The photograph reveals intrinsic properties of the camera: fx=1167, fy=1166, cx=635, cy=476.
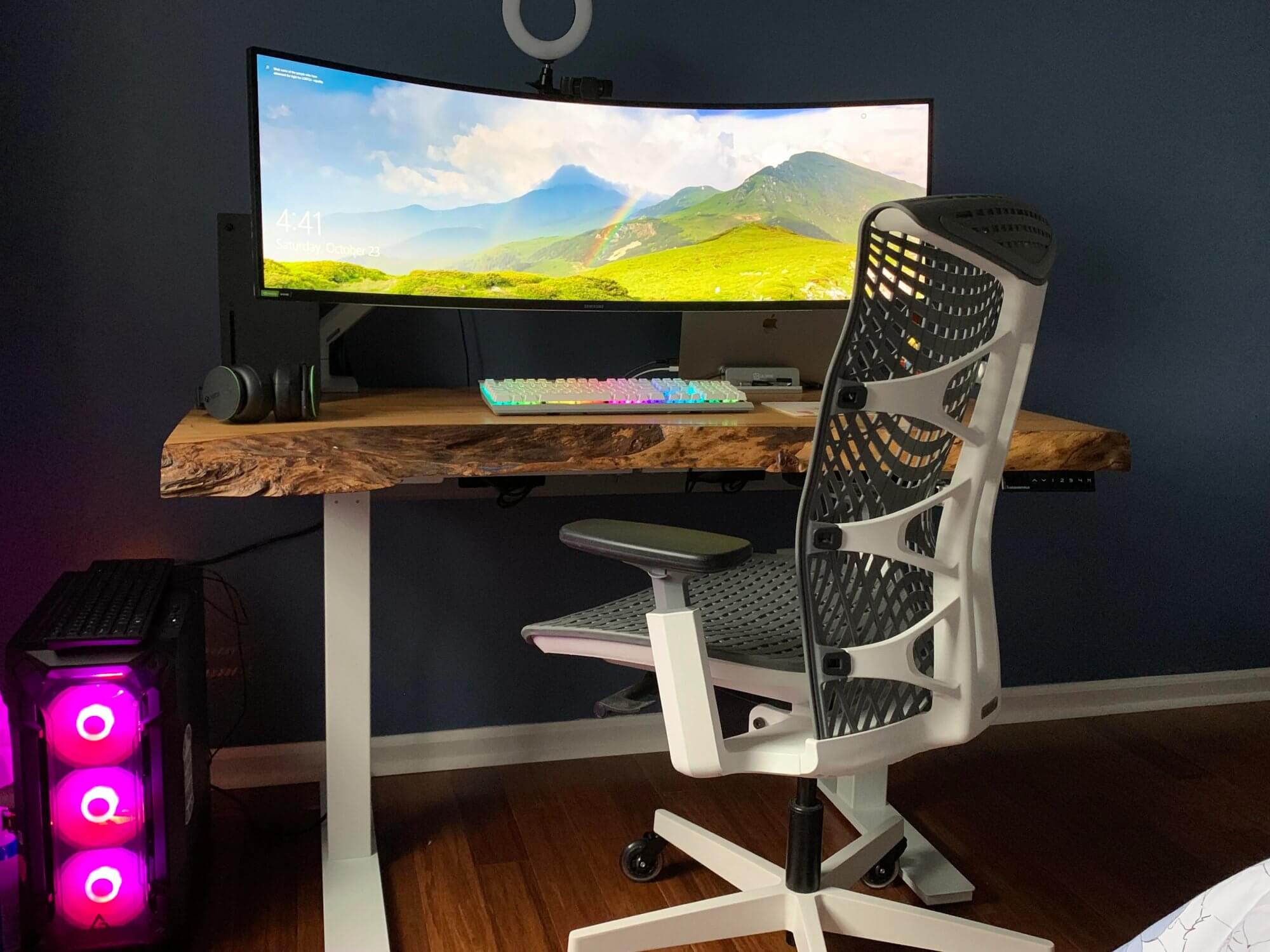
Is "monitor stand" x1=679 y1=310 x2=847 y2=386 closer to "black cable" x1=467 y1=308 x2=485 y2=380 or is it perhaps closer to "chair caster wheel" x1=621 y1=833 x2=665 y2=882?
"black cable" x1=467 y1=308 x2=485 y2=380

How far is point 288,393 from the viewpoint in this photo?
154 cm

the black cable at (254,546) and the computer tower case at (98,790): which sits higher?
the black cable at (254,546)

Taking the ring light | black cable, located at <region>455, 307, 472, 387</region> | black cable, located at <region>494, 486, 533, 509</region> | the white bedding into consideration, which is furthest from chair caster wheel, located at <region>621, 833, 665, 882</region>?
the ring light

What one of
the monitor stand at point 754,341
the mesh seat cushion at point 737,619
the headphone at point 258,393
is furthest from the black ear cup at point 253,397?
the monitor stand at point 754,341

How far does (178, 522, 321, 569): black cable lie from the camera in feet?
6.82

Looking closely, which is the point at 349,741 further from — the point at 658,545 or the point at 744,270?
the point at 744,270

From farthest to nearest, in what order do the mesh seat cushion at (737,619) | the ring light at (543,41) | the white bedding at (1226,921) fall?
the ring light at (543,41) < the mesh seat cushion at (737,619) < the white bedding at (1226,921)

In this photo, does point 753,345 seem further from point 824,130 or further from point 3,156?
point 3,156

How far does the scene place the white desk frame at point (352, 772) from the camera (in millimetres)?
1686

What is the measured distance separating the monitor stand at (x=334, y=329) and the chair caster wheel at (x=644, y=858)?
87cm

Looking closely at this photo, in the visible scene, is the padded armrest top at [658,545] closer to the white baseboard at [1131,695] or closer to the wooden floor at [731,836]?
the wooden floor at [731,836]

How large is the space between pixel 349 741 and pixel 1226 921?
1.25 meters

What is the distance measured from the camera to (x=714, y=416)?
1660mm

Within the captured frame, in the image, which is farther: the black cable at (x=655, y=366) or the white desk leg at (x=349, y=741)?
the black cable at (x=655, y=366)
